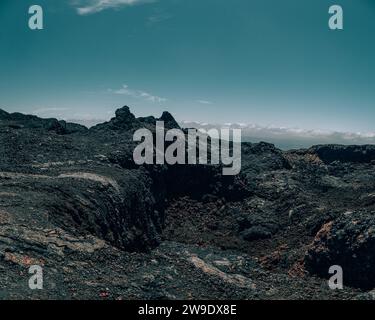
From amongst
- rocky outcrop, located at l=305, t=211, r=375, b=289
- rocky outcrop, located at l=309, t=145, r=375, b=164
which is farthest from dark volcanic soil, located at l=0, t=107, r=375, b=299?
rocky outcrop, located at l=309, t=145, r=375, b=164

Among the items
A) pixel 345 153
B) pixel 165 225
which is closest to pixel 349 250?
pixel 165 225

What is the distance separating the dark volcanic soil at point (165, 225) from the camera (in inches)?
588

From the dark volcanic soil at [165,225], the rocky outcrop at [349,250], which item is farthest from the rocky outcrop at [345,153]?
the rocky outcrop at [349,250]

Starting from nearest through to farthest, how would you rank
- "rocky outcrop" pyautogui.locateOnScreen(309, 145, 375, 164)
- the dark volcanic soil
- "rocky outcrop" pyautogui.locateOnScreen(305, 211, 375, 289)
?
the dark volcanic soil, "rocky outcrop" pyautogui.locateOnScreen(305, 211, 375, 289), "rocky outcrop" pyautogui.locateOnScreen(309, 145, 375, 164)

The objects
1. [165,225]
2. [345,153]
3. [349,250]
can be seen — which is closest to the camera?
[349,250]

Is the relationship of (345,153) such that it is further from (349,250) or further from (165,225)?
(349,250)

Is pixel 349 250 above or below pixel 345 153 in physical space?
below

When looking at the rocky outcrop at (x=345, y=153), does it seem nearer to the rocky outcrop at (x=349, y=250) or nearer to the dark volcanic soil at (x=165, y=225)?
the dark volcanic soil at (x=165, y=225)

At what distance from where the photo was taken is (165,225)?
96.8 ft

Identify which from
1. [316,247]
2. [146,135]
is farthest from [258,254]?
[146,135]

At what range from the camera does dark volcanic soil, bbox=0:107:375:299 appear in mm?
14933

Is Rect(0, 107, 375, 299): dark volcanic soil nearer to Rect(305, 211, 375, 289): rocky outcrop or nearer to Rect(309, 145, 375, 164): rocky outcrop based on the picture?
Rect(305, 211, 375, 289): rocky outcrop
